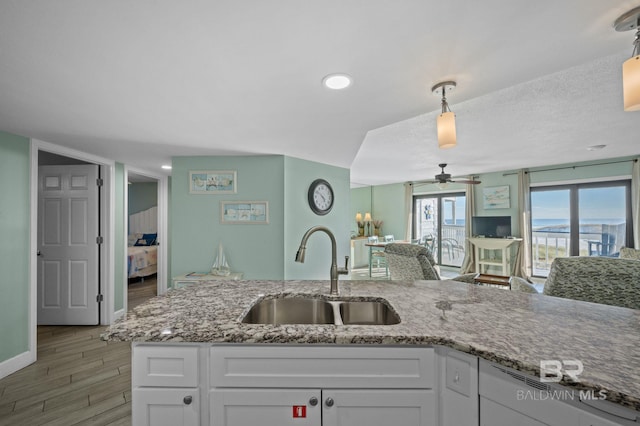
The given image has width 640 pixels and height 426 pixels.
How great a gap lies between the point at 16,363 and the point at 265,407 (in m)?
3.01

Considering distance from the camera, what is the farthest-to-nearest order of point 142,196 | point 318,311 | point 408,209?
1. point 408,209
2. point 142,196
3. point 318,311

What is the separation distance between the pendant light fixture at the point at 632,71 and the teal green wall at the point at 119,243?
15.8ft

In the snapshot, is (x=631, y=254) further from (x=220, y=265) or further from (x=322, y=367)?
(x=220, y=265)

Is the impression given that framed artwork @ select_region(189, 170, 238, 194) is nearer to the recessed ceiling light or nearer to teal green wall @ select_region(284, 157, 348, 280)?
teal green wall @ select_region(284, 157, 348, 280)

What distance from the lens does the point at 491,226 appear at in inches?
242

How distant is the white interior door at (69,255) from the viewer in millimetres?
3604

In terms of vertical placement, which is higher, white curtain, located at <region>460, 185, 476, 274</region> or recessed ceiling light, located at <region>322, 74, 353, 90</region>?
recessed ceiling light, located at <region>322, 74, 353, 90</region>

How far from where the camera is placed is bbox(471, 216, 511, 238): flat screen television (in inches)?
234

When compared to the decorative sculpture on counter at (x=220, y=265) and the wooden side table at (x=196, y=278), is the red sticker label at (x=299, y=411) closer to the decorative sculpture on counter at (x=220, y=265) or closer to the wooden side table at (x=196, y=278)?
the wooden side table at (x=196, y=278)

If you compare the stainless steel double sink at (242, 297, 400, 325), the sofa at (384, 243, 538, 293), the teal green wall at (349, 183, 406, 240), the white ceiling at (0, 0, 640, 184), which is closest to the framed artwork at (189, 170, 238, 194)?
the white ceiling at (0, 0, 640, 184)

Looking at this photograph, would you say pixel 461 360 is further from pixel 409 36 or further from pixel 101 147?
pixel 101 147

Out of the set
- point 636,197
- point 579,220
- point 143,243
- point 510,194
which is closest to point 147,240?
point 143,243

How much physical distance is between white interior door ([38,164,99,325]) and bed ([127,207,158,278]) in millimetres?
2127

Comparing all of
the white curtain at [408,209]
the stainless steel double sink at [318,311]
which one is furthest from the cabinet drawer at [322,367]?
the white curtain at [408,209]
